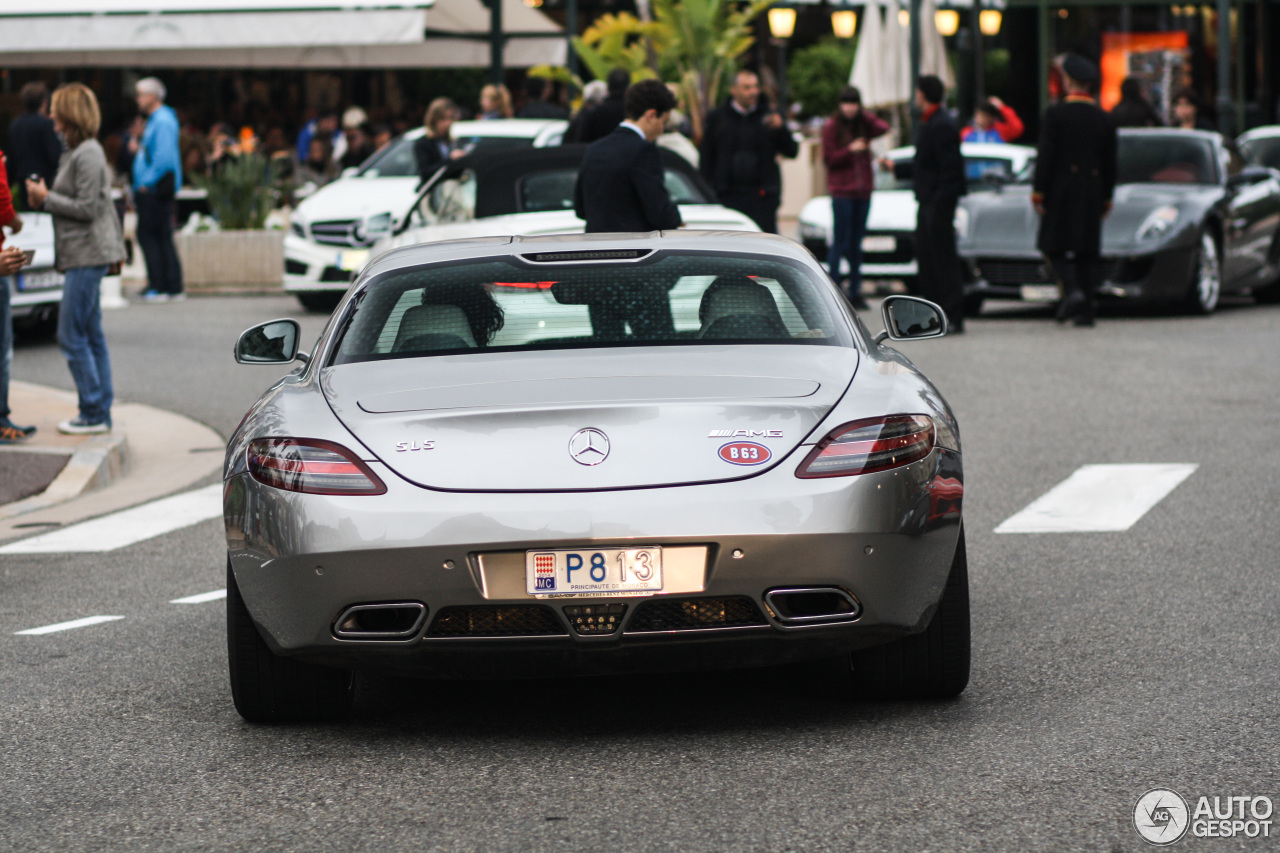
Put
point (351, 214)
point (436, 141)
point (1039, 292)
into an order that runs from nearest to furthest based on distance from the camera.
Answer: point (1039, 292) → point (351, 214) → point (436, 141)

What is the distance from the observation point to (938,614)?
5.05 metres

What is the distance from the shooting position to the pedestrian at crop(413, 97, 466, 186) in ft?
59.9

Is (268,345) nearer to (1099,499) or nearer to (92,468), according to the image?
(1099,499)

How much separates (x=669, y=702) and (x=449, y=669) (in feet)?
2.57

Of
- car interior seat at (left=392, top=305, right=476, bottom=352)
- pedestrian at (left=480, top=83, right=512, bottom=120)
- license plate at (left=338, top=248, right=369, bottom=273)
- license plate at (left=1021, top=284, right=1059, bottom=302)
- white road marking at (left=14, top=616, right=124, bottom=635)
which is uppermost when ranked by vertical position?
pedestrian at (left=480, top=83, right=512, bottom=120)

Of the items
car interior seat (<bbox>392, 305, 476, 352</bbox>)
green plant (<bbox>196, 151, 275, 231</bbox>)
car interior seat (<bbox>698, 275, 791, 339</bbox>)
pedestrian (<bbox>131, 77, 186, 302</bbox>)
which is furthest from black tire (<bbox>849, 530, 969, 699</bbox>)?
green plant (<bbox>196, 151, 275, 231</bbox>)

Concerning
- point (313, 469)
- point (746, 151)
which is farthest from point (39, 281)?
point (313, 469)

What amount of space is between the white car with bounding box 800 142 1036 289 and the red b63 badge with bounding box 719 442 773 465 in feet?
41.5

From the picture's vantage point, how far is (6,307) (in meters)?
10.4

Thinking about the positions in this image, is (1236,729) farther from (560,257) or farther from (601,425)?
(560,257)

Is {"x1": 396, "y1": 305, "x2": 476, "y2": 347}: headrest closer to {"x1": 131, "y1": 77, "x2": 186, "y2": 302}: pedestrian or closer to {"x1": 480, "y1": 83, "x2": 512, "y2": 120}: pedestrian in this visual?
{"x1": 131, "y1": 77, "x2": 186, "y2": 302}: pedestrian

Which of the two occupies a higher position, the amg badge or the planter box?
the amg badge

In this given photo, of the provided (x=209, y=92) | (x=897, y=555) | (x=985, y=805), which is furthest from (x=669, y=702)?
(x=209, y=92)

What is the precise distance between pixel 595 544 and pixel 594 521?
0.17 feet
